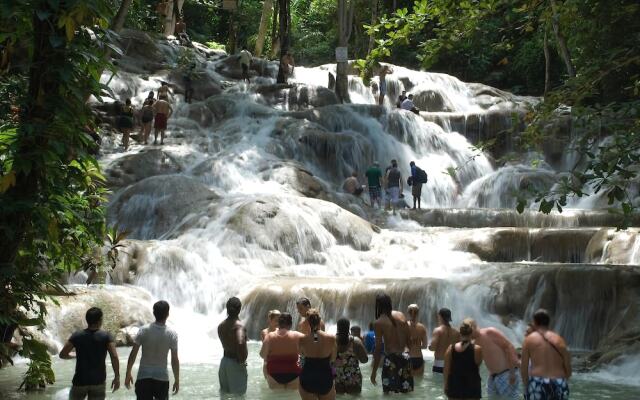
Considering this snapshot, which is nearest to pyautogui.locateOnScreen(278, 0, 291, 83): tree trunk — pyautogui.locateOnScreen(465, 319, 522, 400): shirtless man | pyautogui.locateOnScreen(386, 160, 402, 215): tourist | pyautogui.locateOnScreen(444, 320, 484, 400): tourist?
pyautogui.locateOnScreen(386, 160, 402, 215): tourist

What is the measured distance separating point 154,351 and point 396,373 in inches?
111

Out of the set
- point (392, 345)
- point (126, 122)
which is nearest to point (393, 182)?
point (126, 122)

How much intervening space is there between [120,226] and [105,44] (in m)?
14.3

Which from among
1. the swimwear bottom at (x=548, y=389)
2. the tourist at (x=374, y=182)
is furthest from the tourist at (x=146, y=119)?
the swimwear bottom at (x=548, y=389)

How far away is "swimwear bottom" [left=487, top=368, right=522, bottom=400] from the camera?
25.9ft

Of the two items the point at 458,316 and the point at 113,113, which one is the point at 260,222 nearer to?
the point at 458,316

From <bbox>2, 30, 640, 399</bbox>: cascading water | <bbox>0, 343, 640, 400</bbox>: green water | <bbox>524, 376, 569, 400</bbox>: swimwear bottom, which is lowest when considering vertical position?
<bbox>0, 343, 640, 400</bbox>: green water

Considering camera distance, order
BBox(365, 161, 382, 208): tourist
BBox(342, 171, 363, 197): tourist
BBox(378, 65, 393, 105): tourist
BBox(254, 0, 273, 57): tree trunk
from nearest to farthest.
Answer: BBox(365, 161, 382, 208): tourist < BBox(342, 171, 363, 197): tourist < BBox(378, 65, 393, 105): tourist < BBox(254, 0, 273, 57): tree trunk

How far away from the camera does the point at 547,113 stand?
27.9 feet

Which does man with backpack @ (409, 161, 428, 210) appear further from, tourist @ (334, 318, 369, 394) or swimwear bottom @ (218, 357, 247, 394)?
swimwear bottom @ (218, 357, 247, 394)

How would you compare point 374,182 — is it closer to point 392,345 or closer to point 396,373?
point 396,373

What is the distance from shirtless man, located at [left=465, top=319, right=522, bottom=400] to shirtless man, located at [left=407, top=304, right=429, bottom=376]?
208cm

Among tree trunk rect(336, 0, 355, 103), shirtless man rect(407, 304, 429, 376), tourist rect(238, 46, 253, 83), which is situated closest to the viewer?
shirtless man rect(407, 304, 429, 376)

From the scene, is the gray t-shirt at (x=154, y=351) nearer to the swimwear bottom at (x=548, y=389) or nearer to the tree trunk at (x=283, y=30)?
the swimwear bottom at (x=548, y=389)
